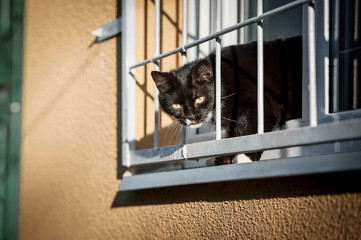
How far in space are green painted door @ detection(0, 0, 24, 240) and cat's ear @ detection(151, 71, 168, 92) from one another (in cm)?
230

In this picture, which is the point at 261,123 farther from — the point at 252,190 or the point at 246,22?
the point at 246,22

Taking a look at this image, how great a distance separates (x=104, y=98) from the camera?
8.21 ft

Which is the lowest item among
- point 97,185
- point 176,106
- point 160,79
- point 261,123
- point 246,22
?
point 97,185

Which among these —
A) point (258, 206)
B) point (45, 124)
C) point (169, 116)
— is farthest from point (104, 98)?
point (258, 206)

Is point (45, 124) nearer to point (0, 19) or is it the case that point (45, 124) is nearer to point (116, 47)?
point (116, 47)

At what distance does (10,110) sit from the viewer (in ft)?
12.8

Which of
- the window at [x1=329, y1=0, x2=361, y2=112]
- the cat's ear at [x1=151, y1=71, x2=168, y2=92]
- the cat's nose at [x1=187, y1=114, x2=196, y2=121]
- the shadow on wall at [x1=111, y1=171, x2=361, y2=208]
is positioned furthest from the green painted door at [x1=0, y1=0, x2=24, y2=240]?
the window at [x1=329, y1=0, x2=361, y2=112]

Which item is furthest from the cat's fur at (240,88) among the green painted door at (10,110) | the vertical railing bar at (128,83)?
the green painted door at (10,110)

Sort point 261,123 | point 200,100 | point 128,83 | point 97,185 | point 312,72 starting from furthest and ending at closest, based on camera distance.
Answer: point 97,185 → point 128,83 → point 200,100 → point 261,123 → point 312,72

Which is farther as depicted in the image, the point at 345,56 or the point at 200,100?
the point at 200,100

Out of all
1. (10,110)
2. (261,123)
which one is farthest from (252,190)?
(10,110)

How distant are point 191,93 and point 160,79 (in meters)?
0.17

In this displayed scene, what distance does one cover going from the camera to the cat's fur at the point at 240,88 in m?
1.71

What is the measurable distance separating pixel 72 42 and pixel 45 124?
73cm
